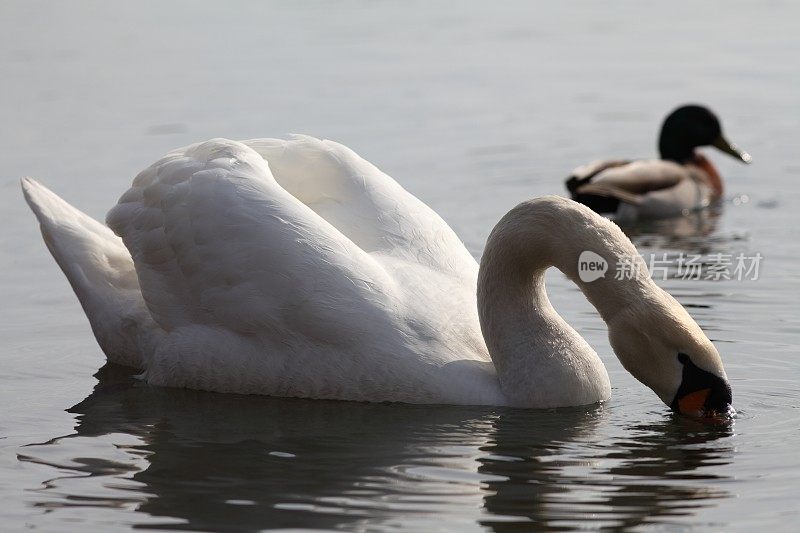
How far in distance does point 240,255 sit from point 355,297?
2.24ft

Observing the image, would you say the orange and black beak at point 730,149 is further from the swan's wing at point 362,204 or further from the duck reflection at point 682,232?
the swan's wing at point 362,204

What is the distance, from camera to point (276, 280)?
8102 millimetres

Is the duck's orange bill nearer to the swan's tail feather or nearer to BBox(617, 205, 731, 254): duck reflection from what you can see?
the swan's tail feather

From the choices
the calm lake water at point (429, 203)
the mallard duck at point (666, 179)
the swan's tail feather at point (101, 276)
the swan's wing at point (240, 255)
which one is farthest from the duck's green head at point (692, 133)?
the swan's wing at point (240, 255)

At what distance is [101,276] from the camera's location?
9.35 meters

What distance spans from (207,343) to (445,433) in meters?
1.52

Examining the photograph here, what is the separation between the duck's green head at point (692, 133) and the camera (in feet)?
50.4

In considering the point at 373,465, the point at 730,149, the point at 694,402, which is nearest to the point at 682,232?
the point at 730,149

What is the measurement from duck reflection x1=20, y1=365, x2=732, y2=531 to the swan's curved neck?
0.47ft

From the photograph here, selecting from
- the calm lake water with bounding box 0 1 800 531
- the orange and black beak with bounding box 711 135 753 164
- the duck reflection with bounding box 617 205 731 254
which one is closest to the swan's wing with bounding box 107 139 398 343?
the calm lake water with bounding box 0 1 800 531

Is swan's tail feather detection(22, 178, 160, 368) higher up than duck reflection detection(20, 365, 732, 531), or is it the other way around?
swan's tail feather detection(22, 178, 160, 368)

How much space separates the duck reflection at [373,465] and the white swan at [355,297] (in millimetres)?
173

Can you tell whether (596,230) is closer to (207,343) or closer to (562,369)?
(562,369)

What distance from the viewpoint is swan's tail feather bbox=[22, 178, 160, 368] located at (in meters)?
9.05
